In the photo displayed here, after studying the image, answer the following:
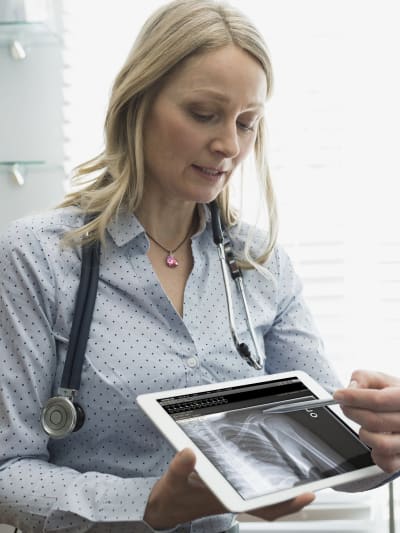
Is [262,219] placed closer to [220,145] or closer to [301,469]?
[220,145]

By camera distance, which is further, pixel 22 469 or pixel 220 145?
pixel 220 145

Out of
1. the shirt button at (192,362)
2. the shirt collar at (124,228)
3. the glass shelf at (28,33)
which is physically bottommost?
the shirt button at (192,362)

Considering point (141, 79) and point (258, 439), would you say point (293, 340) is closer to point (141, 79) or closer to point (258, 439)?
point (258, 439)

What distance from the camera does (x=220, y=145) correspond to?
1.05m

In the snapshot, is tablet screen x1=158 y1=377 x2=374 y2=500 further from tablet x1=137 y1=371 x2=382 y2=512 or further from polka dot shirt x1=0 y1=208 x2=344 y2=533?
polka dot shirt x1=0 y1=208 x2=344 y2=533

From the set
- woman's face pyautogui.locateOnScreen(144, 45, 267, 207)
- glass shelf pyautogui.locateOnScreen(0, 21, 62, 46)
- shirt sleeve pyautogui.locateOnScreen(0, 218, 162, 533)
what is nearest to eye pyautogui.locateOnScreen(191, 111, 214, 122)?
woman's face pyautogui.locateOnScreen(144, 45, 267, 207)

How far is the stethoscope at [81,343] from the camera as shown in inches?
37.4

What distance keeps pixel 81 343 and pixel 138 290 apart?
4.9 inches

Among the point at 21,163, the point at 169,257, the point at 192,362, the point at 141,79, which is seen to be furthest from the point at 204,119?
the point at 21,163

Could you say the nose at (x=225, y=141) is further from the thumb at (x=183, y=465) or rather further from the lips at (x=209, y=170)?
the thumb at (x=183, y=465)

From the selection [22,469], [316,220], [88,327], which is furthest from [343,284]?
[22,469]

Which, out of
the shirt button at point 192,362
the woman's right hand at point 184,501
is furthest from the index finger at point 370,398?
the shirt button at point 192,362

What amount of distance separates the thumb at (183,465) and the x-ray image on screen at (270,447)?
0.04 m

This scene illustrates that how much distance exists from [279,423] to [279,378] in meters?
0.08
